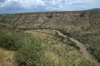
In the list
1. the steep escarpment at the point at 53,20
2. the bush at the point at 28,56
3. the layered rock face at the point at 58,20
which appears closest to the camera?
the bush at the point at 28,56

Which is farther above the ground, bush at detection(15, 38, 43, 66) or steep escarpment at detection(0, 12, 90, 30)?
bush at detection(15, 38, 43, 66)

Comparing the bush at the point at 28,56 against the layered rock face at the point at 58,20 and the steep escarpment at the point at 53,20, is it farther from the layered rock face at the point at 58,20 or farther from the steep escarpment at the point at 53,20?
the steep escarpment at the point at 53,20

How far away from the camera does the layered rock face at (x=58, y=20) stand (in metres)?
82.8

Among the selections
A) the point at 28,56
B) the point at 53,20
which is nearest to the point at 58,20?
the point at 53,20

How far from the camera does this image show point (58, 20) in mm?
96312

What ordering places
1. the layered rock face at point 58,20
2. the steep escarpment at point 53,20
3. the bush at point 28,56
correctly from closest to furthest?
the bush at point 28,56
the layered rock face at point 58,20
the steep escarpment at point 53,20

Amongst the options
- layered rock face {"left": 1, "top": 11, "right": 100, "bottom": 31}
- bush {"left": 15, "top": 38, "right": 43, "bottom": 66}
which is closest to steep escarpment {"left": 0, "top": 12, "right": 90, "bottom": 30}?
layered rock face {"left": 1, "top": 11, "right": 100, "bottom": 31}

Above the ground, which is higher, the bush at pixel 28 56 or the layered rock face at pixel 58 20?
the bush at pixel 28 56

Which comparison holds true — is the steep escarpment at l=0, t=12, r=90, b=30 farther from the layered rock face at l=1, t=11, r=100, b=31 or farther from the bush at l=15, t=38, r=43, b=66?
the bush at l=15, t=38, r=43, b=66

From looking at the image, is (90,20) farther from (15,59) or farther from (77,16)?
(15,59)

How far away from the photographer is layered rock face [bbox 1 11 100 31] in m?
82.8

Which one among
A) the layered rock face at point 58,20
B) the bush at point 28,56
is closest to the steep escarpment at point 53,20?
the layered rock face at point 58,20

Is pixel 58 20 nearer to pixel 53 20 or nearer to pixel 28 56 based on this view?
pixel 53 20

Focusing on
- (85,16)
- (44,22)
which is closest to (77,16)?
(85,16)
